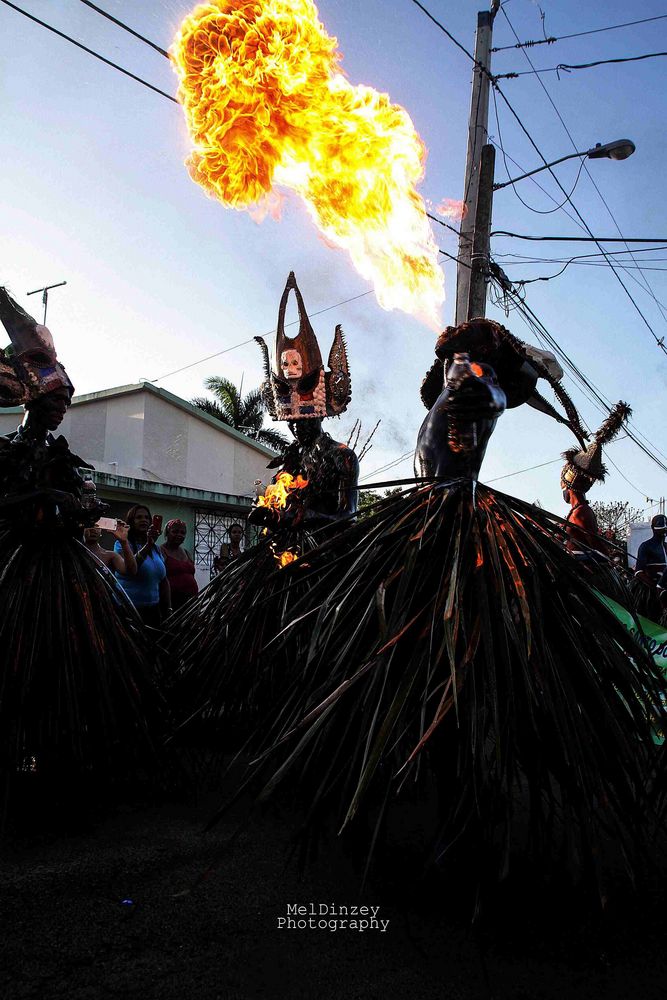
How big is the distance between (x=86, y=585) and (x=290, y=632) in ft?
4.62

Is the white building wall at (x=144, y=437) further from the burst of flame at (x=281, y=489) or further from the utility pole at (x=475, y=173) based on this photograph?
the burst of flame at (x=281, y=489)

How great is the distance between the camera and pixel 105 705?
3.15 meters

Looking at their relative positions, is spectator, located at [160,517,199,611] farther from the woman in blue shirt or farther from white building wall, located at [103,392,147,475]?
white building wall, located at [103,392,147,475]

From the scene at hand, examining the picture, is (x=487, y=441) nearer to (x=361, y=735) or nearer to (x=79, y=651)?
(x=361, y=735)

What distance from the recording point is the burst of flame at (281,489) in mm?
4376

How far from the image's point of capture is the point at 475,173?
399 inches

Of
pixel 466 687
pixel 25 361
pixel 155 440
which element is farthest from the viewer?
pixel 155 440

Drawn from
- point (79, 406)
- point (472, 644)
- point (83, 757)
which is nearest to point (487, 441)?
point (472, 644)

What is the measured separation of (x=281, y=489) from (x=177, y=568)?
232 cm

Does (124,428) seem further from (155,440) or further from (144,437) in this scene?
(155,440)

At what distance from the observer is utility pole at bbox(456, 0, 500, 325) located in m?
9.80

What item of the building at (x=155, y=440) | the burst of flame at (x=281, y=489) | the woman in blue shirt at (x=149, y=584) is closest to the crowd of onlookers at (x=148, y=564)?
the woman in blue shirt at (x=149, y=584)

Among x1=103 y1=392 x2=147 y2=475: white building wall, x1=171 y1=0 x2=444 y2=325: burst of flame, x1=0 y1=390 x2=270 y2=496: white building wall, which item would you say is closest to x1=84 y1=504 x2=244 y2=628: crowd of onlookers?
x1=171 y1=0 x2=444 y2=325: burst of flame

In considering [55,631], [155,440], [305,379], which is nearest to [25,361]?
[55,631]
